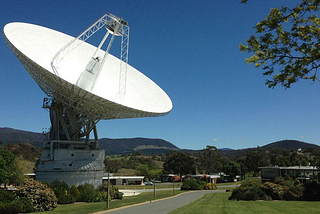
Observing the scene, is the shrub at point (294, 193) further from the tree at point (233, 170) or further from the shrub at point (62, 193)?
the tree at point (233, 170)

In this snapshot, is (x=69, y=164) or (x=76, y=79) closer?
(x=76, y=79)

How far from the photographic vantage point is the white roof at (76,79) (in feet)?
94.2

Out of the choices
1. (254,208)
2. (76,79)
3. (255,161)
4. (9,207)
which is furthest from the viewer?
(255,161)

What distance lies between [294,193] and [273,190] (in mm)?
2199

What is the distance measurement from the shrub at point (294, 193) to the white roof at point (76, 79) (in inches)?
649

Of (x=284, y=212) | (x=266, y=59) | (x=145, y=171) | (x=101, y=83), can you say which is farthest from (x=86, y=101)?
(x=145, y=171)

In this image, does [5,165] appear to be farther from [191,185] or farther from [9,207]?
[191,185]

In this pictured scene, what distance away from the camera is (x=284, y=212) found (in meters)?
21.2

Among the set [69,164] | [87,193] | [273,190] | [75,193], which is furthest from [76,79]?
[273,190]

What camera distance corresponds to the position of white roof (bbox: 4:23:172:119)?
28.7 m

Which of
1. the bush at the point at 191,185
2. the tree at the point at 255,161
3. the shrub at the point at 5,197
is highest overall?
the tree at the point at 255,161

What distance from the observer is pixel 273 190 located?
110 ft

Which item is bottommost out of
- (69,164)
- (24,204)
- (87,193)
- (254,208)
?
(87,193)

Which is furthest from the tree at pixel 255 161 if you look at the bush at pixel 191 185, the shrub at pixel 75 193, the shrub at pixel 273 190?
the shrub at pixel 75 193
